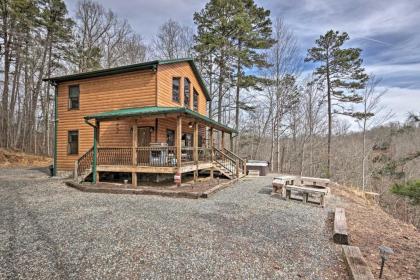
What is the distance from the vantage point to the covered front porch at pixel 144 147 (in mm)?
9336

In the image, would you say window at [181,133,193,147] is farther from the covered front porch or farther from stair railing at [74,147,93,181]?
stair railing at [74,147,93,181]

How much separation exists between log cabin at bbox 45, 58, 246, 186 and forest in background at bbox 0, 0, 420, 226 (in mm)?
8463

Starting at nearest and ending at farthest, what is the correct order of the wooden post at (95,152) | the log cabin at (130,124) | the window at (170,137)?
the log cabin at (130,124), the wooden post at (95,152), the window at (170,137)

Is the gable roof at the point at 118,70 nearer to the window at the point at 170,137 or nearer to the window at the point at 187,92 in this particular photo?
the window at the point at 187,92

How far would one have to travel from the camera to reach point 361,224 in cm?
580

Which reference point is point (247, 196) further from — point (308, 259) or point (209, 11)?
point (209, 11)

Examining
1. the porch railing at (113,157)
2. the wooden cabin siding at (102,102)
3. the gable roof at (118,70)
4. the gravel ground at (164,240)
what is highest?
the gable roof at (118,70)

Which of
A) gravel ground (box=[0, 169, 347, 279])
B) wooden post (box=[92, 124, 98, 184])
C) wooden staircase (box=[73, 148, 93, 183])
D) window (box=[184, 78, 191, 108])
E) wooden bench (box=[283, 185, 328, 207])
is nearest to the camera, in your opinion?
gravel ground (box=[0, 169, 347, 279])

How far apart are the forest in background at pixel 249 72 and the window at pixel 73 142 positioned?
1255 cm

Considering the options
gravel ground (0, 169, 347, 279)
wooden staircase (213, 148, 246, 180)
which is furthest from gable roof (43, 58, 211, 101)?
gravel ground (0, 169, 347, 279)

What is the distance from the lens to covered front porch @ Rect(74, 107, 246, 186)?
9.34m

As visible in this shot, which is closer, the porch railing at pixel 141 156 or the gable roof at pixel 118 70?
the porch railing at pixel 141 156

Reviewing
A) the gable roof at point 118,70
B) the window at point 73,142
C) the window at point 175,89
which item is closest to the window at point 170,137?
the window at point 175,89

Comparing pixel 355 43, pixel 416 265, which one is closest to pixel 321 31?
pixel 355 43
